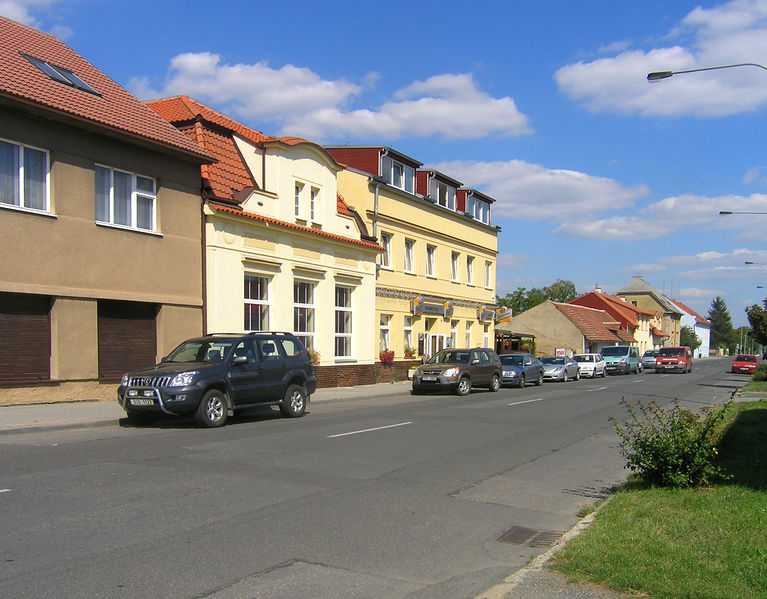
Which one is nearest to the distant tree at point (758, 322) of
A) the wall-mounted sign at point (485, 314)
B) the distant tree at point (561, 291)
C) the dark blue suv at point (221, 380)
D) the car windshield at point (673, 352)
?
the car windshield at point (673, 352)

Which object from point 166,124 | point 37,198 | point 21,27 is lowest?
point 37,198

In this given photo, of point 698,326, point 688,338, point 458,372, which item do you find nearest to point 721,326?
point 698,326

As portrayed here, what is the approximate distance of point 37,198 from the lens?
1656cm

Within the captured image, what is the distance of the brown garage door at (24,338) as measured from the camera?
1587cm

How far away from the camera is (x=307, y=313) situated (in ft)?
85.8

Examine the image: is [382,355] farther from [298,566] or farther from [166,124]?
[298,566]

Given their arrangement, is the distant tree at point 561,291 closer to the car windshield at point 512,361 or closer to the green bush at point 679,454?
the car windshield at point 512,361

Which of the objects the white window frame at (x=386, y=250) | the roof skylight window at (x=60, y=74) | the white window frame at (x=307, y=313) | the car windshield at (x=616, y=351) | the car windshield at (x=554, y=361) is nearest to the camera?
the roof skylight window at (x=60, y=74)

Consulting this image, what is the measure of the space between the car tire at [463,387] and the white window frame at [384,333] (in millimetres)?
6878

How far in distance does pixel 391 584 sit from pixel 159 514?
2748 millimetres

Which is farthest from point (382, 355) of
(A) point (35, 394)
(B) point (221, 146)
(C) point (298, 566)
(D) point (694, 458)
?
(C) point (298, 566)

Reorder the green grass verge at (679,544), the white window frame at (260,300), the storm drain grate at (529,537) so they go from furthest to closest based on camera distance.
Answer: the white window frame at (260,300) → the storm drain grate at (529,537) → the green grass verge at (679,544)

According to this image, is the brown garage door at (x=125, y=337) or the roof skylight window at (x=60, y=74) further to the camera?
the roof skylight window at (x=60, y=74)

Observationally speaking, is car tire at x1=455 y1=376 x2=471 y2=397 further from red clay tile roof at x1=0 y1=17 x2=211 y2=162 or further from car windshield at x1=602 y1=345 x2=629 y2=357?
car windshield at x1=602 y1=345 x2=629 y2=357
